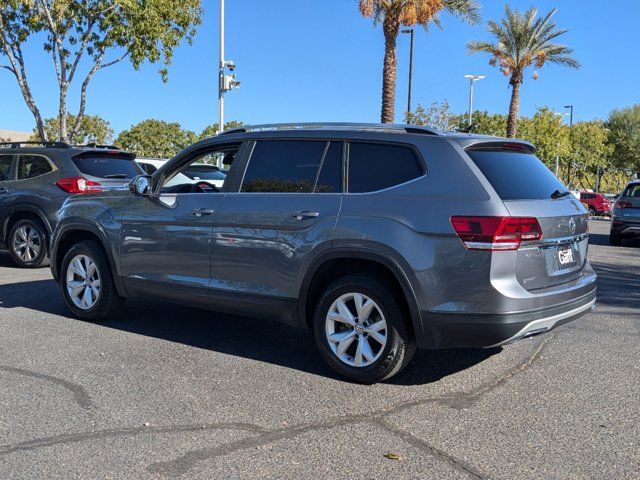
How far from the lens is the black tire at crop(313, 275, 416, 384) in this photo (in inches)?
173

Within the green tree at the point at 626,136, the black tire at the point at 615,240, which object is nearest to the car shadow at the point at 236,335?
the black tire at the point at 615,240

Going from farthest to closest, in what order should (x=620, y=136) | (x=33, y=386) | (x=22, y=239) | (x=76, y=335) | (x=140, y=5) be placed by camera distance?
(x=620, y=136)
(x=140, y=5)
(x=22, y=239)
(x=76, y=335)
(x=33, y=386)

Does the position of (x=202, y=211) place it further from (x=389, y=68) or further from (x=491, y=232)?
(x=389, y=68)

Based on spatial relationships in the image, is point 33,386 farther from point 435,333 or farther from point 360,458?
point 435,333

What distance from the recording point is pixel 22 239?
9.73 m

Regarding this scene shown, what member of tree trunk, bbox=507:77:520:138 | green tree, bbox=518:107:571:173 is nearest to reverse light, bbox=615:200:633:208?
tree trunk, bbox=507:77:520:138

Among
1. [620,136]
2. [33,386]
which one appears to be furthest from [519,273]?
[620,136]

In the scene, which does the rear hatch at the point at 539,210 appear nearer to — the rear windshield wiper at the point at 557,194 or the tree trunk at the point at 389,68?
the rear windshield wiper at the point at 557,194

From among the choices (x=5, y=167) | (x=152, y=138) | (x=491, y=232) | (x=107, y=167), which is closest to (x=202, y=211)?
(x=491, y=232)

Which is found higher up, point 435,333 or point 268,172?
point 268,172

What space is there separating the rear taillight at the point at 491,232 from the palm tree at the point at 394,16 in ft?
A: 58.3

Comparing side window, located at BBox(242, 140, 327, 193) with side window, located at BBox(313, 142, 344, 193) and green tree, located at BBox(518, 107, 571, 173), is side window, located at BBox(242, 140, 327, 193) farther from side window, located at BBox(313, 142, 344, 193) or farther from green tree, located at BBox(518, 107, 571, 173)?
green tree, located at BBox(518, 107, 571, 173)

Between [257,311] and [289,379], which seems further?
[257,311]

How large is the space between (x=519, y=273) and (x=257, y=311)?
2.04 metres
